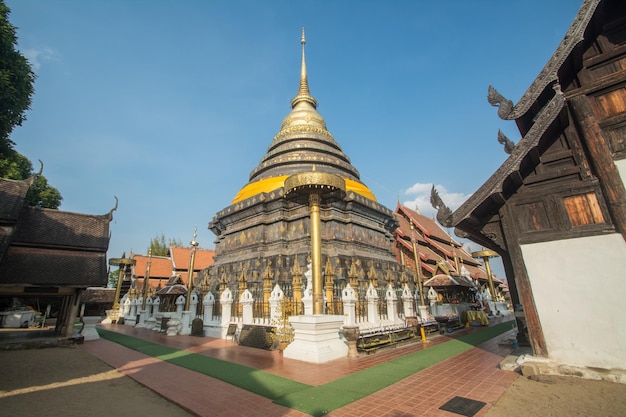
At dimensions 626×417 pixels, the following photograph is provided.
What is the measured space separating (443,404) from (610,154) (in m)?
4.36

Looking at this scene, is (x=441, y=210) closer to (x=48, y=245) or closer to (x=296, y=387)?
(x=296, y=387)

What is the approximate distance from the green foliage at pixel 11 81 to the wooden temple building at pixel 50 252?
4332 mm

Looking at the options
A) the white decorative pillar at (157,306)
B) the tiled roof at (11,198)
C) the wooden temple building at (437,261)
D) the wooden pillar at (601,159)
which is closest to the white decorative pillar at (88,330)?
the white decorative pillar at (157,306)

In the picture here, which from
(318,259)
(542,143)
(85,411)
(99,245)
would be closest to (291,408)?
(85,411)

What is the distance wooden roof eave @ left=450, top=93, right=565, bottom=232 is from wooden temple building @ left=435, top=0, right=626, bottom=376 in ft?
0.05

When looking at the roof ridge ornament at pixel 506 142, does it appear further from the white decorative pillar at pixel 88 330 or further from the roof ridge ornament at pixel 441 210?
the white decorative pillar at pixel 88 330

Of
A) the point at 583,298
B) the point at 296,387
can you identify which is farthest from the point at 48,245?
the point at 583,298

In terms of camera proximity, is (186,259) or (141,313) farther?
(186,259)

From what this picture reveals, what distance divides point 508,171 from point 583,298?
2.11 m

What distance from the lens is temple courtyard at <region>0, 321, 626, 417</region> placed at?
3.75 meters

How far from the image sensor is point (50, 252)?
33.9ft

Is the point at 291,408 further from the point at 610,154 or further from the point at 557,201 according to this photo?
the point at 610,154

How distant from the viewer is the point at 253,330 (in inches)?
350

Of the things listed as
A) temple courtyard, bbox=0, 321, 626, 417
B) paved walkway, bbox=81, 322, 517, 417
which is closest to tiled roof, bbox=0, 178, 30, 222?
temple courtyard, bbox=0, 321, 626, 417
